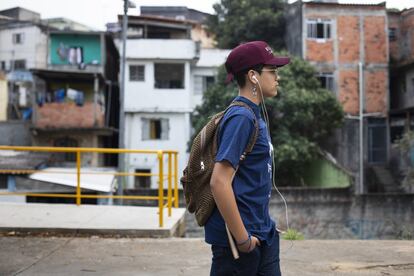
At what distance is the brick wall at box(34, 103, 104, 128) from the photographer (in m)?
22.7

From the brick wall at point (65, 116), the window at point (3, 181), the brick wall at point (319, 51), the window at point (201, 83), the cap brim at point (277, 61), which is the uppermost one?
the brick wall at point (319, 51)

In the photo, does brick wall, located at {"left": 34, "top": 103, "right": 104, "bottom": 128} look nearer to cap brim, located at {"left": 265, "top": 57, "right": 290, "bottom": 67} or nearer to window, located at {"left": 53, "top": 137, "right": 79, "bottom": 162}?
window, located at {"left": 53, "top": 137, "right": 79, "bottom": 162}

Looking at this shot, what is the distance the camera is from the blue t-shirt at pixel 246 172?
217 centimetres

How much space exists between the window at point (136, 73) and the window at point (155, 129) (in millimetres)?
2022

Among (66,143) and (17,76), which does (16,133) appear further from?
(17,76)

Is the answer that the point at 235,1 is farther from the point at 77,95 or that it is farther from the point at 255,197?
the point at 255,197

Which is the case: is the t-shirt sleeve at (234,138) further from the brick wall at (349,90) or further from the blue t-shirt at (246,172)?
the brick wall at (349,90)

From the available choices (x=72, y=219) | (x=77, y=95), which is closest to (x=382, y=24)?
(x=77, y=95)

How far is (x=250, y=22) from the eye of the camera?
26.0 meters

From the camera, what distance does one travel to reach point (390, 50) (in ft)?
84.1

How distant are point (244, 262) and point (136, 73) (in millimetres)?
23286

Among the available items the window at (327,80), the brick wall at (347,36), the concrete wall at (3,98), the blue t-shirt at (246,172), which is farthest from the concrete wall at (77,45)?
the blue t-shirt at (246,172)

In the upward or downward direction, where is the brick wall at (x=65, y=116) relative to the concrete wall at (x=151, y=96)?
downward

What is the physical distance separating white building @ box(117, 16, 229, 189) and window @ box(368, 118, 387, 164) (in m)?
8.17
